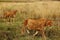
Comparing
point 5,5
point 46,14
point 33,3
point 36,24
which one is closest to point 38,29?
point 36,24

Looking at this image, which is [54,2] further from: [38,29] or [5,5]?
[5,5]

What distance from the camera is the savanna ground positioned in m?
1.58

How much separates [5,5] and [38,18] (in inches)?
15.6

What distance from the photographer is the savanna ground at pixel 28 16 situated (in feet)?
5.17

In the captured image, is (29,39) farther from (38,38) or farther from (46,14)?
(46,14)

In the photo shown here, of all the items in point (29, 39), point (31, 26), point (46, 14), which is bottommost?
point (29, 39)

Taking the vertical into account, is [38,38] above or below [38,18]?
below

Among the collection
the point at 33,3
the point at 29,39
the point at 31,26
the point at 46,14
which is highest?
the point at 33,3

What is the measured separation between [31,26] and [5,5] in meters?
0.37

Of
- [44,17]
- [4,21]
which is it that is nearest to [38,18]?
[44,17]

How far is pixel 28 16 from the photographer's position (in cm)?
161

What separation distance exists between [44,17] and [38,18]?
0.22 ft

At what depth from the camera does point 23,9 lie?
162 cm

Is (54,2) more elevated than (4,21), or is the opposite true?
(54,2)
